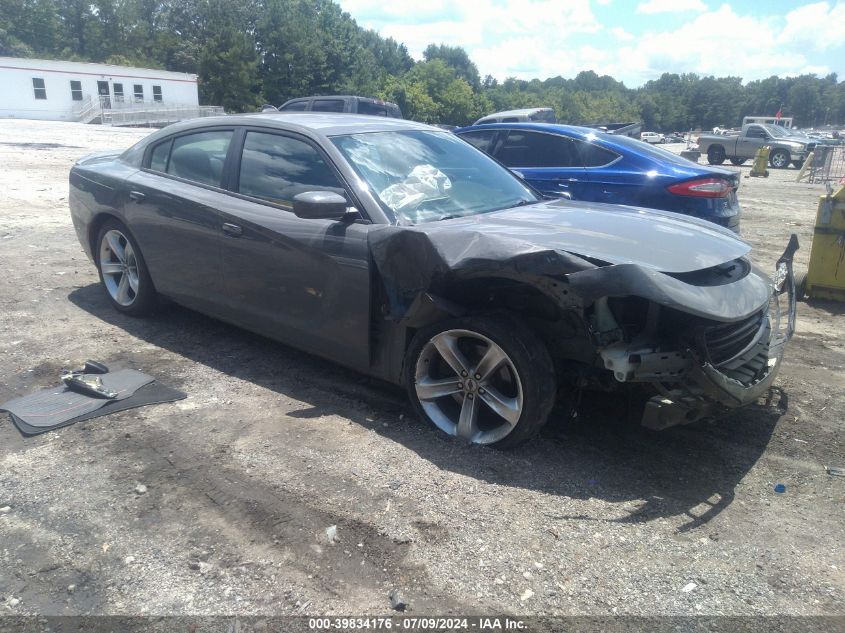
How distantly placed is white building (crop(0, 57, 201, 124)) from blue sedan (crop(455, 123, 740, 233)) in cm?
4191

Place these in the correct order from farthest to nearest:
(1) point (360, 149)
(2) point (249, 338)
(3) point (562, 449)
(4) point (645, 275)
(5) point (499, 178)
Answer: (2) point (249, 338) < (5) point (499, 178) < (1) point (360, 149) < (3) point (562, 449) < (4) point (645, 275)

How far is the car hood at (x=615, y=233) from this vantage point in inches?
131

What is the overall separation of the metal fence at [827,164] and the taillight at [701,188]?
16.6m

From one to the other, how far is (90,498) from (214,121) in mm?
2881

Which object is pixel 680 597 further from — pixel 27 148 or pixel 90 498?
pixel 27 148

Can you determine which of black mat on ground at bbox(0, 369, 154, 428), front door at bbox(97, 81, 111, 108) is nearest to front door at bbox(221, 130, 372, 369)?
black mat on ground at bbox(0, 369, 154, 428)

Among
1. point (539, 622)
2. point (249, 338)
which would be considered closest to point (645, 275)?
point (539, 622)

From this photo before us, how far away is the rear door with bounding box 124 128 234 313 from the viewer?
467 cm

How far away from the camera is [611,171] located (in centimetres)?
702

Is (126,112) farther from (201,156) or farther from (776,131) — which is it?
(201,156)

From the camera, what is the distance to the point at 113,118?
142 ft

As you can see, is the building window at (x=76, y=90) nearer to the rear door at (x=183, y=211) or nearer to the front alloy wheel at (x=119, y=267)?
the front alloy wheel at (x=119, y=267)

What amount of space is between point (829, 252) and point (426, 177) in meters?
4.41

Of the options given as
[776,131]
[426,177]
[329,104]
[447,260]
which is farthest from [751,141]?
[447,260]
